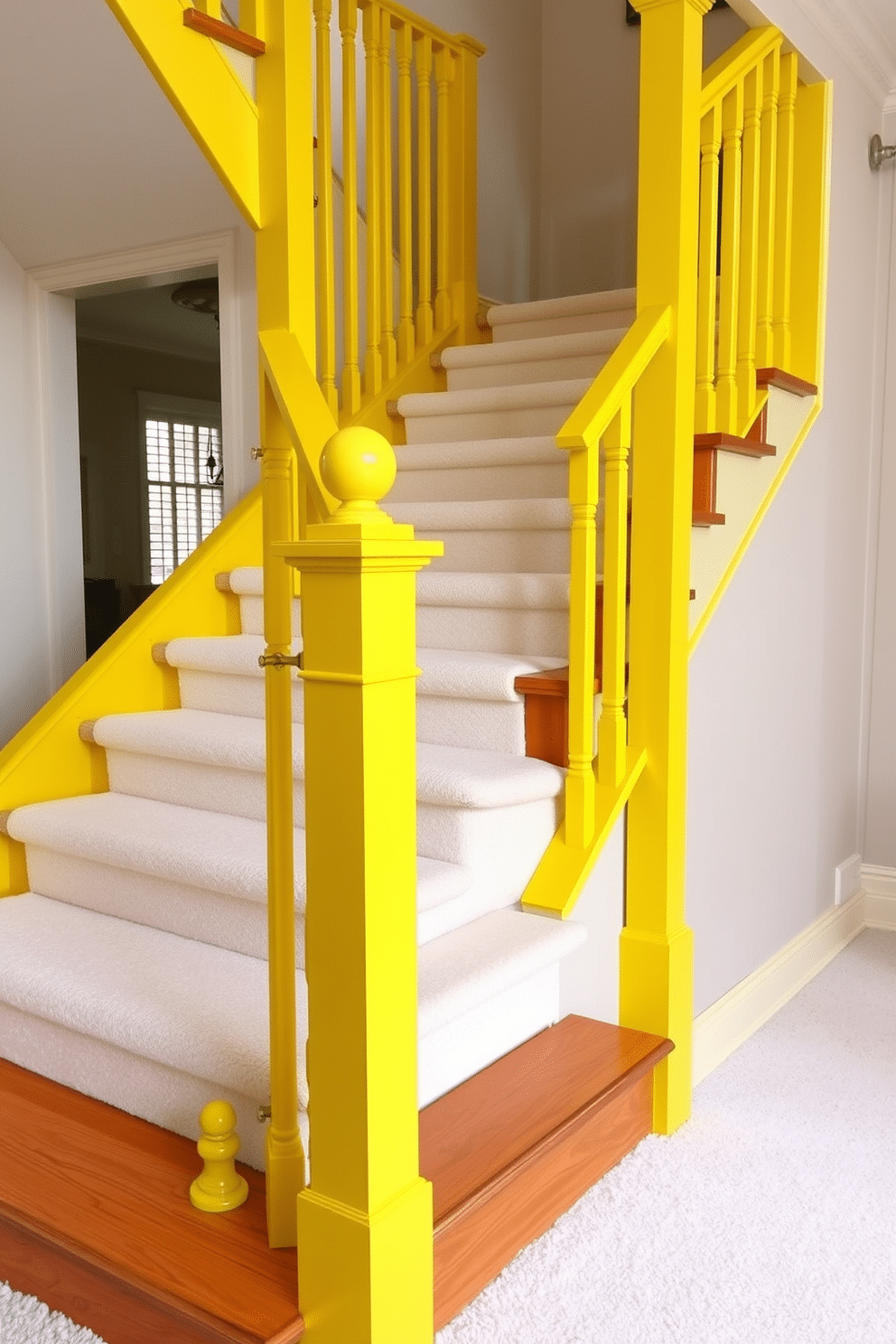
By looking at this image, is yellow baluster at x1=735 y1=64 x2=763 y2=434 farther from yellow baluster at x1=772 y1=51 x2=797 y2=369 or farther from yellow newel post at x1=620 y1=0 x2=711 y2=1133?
yellow newel post at x1=620 y1=0 x2=711 y2=1133

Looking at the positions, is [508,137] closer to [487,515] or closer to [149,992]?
[487,515]

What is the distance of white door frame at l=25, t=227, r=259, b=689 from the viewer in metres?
3.54

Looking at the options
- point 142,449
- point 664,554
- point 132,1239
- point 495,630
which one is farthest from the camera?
point 142,449

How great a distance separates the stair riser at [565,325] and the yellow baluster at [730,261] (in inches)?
28.6

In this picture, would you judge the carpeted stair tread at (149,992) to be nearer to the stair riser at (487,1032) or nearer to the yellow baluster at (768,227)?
the stair riser at (487,1032)

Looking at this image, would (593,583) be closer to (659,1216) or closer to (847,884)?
(659,1216)

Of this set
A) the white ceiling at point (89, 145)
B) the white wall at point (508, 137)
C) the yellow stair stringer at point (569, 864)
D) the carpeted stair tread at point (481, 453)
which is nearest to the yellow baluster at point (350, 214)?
the carpeted stair tread at point (481, 453)

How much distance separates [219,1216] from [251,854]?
0.64 metres

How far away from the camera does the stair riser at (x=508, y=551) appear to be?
110 inches

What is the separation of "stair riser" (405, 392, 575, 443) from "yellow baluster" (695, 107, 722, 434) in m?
0.52

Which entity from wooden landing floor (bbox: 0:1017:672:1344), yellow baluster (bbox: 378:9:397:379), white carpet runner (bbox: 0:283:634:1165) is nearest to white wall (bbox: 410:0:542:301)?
yellow baluster (bbox: 378:9:397:379)

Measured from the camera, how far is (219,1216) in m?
1.65

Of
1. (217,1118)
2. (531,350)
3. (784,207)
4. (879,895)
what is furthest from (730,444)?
(879,895)

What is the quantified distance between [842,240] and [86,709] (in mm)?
2414
